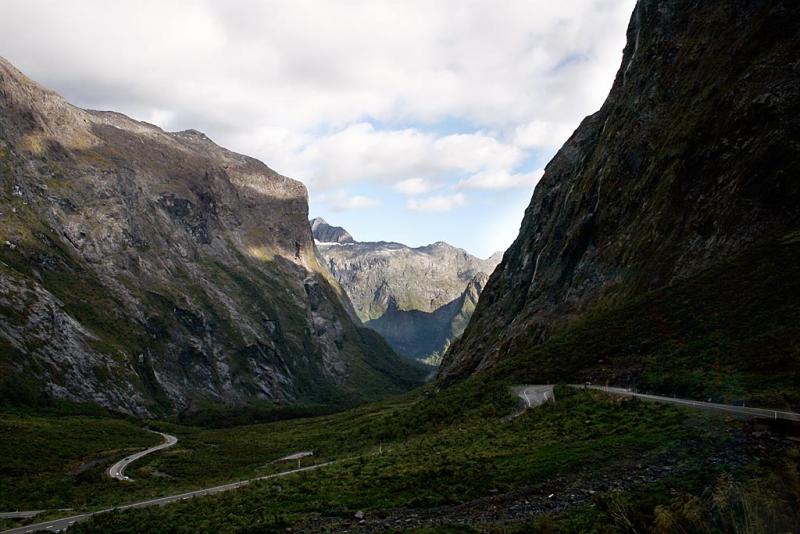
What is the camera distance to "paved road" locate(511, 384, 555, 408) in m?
43.5

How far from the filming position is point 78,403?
436ft

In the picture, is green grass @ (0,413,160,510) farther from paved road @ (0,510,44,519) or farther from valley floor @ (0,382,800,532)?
paved road @ (0,510,44,519)

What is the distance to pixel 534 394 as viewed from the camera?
157ft

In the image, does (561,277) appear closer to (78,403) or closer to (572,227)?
(572,227)

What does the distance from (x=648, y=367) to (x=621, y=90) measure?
260 ft

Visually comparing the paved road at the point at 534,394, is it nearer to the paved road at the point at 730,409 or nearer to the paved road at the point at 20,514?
the paved road at the point at 730,409

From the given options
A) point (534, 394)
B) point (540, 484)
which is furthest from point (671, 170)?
point (540, 484)

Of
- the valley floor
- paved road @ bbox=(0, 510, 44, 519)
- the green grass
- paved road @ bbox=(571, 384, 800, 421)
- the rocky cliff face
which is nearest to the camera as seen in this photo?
the valley floor

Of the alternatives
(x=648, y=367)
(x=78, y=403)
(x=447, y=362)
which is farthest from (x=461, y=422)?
(x=78, y=403)

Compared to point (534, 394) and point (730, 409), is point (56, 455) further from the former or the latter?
point (730, 409)

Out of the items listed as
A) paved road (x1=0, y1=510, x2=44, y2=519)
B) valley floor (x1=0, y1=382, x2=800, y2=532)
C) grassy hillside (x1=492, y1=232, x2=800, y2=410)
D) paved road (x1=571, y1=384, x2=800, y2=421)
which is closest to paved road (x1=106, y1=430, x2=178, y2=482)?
valley floor (x1=0, y1=382, x2=800, y2=532)

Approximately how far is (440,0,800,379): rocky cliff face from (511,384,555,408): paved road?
876 inches

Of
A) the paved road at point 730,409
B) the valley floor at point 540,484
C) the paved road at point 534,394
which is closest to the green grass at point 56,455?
the valley floor at point 540,484

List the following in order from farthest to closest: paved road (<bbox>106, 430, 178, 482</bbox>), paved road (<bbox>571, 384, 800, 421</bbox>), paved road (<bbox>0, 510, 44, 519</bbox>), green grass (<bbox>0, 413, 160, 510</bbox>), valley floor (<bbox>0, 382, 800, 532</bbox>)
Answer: paved road (<bbox>106, 430, 178, 482</bbox>) → green grass (<bbox>0, 413, 160, 510</bbox>) → paved road (<bbox>0, 510, 44, 519</bbox>) → paved road (<bbox>571, 384, 800, 421</bbox>) → valley floor (<bbox>0, 382, 800, 532</bbox>)
